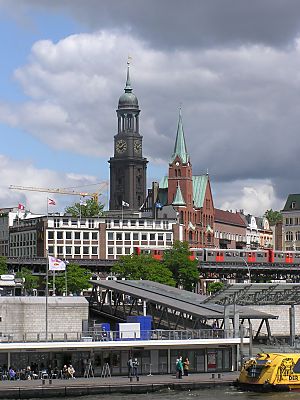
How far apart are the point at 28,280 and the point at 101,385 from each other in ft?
316

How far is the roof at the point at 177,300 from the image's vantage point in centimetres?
8831

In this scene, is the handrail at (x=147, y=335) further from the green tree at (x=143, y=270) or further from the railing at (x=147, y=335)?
the green tree at (x=143, y=270)

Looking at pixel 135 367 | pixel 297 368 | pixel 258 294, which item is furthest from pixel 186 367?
pixel 258 294

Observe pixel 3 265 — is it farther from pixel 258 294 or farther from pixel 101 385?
pixel 101 385

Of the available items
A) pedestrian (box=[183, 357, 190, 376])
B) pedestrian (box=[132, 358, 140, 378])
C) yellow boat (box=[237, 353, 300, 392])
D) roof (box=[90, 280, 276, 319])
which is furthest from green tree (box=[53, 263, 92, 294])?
yellow boat (box=[237, 353, 300, 392])

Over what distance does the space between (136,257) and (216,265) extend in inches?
1060

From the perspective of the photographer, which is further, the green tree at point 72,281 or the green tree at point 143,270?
the green tree at point 143,270

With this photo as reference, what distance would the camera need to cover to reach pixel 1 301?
99.0 metres

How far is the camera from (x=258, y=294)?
90.2 metres

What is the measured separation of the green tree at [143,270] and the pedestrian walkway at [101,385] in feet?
281

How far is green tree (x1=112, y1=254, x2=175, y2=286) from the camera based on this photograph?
6520 inches

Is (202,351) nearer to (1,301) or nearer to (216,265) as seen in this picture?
(1,301)

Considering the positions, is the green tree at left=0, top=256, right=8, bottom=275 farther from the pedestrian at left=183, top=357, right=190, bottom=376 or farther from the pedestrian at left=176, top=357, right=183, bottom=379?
the pedestrian at left=176, top=357, right=183, bottom=379

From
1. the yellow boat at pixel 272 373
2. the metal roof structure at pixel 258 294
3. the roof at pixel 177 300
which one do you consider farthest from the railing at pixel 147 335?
the yellow boat at pixel 272 373
